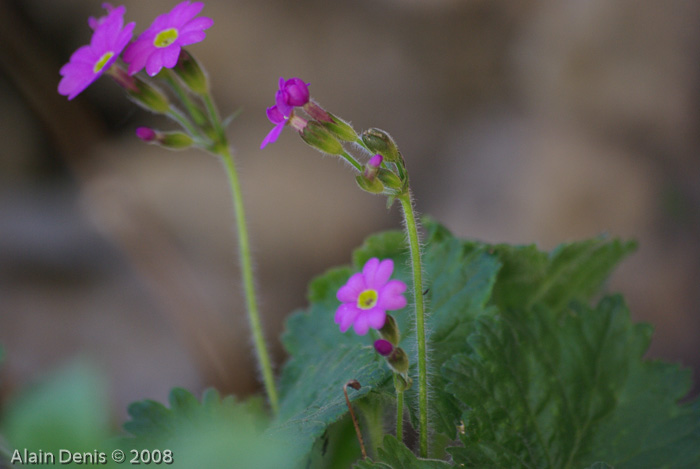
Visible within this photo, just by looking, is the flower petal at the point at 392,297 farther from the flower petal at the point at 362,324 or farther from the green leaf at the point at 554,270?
the green leaf at the point at 554,270

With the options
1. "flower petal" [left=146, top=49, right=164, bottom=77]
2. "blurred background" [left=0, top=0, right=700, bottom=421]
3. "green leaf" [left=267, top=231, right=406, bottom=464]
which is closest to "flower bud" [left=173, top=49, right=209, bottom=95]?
"flower petal" [left=146, top=49, right=164, bottom=77]

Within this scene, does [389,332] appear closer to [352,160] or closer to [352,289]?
[352,289]

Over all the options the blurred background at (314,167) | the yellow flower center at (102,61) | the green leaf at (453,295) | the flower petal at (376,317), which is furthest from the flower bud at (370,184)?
the blurred background at (314,167)

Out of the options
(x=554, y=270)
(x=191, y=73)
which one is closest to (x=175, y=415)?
(x=191, y=73)

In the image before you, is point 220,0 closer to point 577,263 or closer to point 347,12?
point 347,12

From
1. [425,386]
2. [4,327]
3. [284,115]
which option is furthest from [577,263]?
[4,327]

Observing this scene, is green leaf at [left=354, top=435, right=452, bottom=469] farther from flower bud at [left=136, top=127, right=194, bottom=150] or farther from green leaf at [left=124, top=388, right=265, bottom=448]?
flower bud at [left=136, top=127, right=194, bottom=150]
